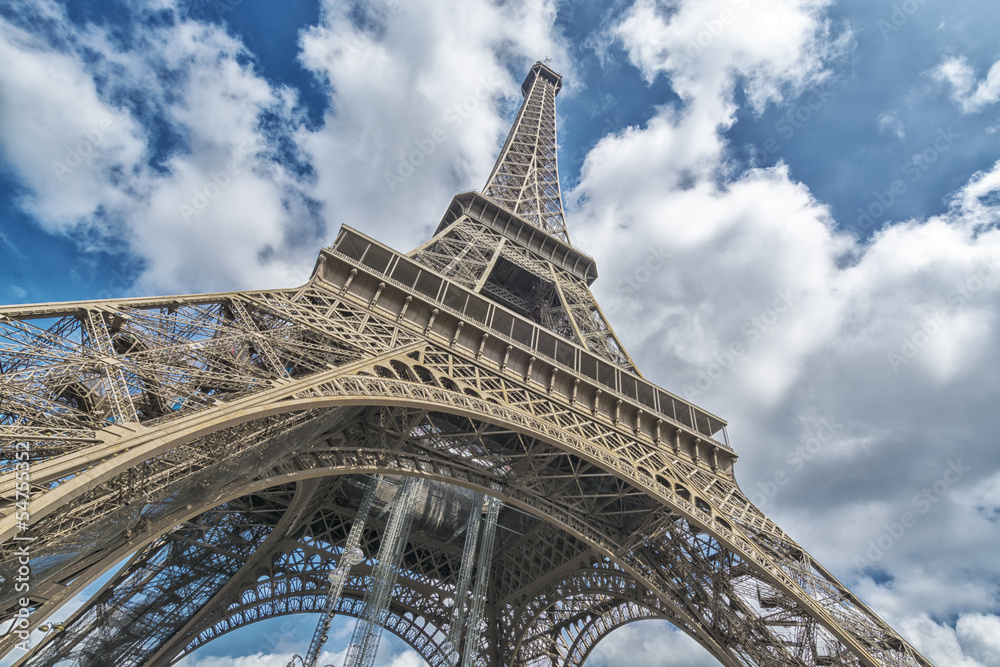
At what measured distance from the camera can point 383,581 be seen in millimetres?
17938

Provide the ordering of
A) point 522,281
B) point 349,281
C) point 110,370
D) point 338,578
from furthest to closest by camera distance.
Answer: point 522,281, point 338,578, point 349,281, point 110,370

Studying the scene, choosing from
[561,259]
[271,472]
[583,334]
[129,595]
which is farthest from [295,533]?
[561,259]

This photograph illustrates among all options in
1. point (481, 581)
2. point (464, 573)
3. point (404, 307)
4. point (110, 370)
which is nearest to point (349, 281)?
point (404, 307)

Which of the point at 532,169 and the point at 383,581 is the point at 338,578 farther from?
the point at 532,169

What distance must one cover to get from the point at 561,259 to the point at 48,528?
2166 cm

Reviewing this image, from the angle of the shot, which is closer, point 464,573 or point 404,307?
point 404,307

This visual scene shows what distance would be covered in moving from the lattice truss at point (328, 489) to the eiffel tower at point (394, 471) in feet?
0.17

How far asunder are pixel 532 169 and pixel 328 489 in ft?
70.4

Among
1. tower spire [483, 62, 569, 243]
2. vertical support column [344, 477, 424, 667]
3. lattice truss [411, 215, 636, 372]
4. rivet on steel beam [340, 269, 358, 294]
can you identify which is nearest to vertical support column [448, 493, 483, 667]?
vertical support column [344, 477, 424, 667]

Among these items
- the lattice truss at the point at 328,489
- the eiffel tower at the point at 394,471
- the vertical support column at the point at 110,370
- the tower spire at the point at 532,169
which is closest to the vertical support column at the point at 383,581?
the eiffel tower at the point at 394,471

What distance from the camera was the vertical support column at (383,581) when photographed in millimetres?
16219

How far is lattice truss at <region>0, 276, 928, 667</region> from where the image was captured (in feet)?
23.4

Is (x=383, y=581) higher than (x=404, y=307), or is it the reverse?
(x=404, y=307)

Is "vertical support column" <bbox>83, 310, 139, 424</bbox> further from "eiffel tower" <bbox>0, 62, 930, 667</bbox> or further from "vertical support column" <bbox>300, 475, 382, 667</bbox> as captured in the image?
"vertical support column" <bbox>300, 475, 382, 667</bbox>
